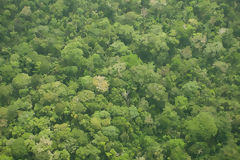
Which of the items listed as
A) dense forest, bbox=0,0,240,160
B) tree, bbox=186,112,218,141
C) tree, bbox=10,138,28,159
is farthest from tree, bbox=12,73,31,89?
tree, bbox=186,112,218,141

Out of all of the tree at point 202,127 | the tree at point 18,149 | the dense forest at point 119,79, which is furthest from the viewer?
the tree at point 202,127

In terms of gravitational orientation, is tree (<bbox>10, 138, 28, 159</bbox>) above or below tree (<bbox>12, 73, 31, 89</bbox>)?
below

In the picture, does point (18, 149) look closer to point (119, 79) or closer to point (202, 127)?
point (119, 79)

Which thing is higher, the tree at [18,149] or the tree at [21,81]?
the tree at [21,81]

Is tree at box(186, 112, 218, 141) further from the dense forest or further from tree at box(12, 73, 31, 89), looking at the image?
tree at box(12, 73, 31, 89)

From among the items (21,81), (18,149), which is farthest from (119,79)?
(18,149)

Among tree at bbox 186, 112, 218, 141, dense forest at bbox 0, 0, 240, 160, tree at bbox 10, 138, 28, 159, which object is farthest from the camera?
tree at bbox 186, 112, 218, 141

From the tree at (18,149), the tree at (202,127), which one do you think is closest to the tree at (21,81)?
the tree at (18,149)

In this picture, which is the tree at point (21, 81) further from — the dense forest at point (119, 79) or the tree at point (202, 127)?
the tree at point (202, 127)

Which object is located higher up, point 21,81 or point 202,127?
point 202,127
